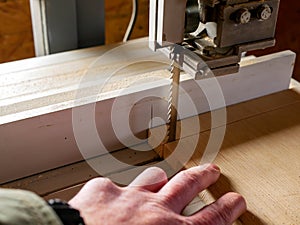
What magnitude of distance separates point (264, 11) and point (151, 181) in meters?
0.31

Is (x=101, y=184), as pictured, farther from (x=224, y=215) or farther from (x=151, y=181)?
(x=224, y=215)

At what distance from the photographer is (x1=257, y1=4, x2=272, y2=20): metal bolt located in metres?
0.73

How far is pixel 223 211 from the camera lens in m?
0.72

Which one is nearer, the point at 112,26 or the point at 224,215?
the point at 224,215

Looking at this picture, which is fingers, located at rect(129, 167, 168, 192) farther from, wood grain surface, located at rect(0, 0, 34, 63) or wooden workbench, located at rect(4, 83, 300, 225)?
wood grain surface, located at rect(0, 0, 34, 63)

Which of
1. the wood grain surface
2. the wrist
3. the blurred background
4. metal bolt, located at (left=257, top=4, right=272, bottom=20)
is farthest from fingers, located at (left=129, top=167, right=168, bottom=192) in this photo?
the wood grain surface

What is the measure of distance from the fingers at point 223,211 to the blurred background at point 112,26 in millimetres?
1201

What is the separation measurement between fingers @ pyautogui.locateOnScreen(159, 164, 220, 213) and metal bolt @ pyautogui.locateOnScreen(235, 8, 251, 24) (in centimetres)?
24

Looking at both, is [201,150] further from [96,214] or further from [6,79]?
[6,79]

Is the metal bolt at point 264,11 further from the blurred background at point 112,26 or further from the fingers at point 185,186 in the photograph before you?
the blurred background at point 112,26

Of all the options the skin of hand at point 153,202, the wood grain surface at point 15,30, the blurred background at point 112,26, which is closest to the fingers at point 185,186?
the skin of hand at point 153,202

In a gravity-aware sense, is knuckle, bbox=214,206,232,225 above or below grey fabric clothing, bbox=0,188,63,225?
below

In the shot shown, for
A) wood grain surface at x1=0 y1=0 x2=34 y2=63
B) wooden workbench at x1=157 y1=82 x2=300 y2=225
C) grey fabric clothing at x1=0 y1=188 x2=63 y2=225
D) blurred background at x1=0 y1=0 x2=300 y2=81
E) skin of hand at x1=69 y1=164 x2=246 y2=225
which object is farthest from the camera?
wood grain surface at x1=0 y1=0 x2=34 y2=63

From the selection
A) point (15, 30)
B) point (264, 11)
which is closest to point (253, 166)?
point (264, 11)
